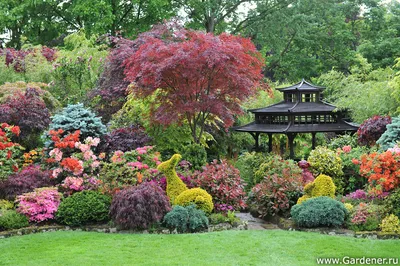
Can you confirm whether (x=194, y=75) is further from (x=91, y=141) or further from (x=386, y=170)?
(x=386, y=170)

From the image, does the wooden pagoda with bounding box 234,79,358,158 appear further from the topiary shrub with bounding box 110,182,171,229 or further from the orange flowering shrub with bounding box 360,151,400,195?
the topiary shrub with bounding box 110,182,171,229

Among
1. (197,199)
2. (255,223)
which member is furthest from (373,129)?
(197,199)

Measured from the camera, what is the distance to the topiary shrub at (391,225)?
10500mm

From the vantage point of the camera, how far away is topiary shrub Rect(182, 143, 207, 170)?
1498 centimetres

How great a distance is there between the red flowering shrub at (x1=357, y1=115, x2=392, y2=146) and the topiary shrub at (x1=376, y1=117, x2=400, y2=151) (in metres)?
1.02

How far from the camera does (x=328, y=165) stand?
14688mm

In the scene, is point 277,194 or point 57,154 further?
point 57,154

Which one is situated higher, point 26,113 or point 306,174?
point 26,113

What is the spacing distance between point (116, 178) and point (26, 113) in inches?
170

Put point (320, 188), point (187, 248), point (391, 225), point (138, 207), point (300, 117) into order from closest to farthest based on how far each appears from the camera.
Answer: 1. point (187, 248)
2. point (391, 225)
3. point (138, 207)
4. point (320, 188)
5. point (300, 117)

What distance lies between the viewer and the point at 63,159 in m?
12.8

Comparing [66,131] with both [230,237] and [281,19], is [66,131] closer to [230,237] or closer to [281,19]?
[230,237]

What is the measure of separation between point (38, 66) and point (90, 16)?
5.92 meters

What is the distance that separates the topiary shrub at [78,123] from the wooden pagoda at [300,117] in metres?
5.88
